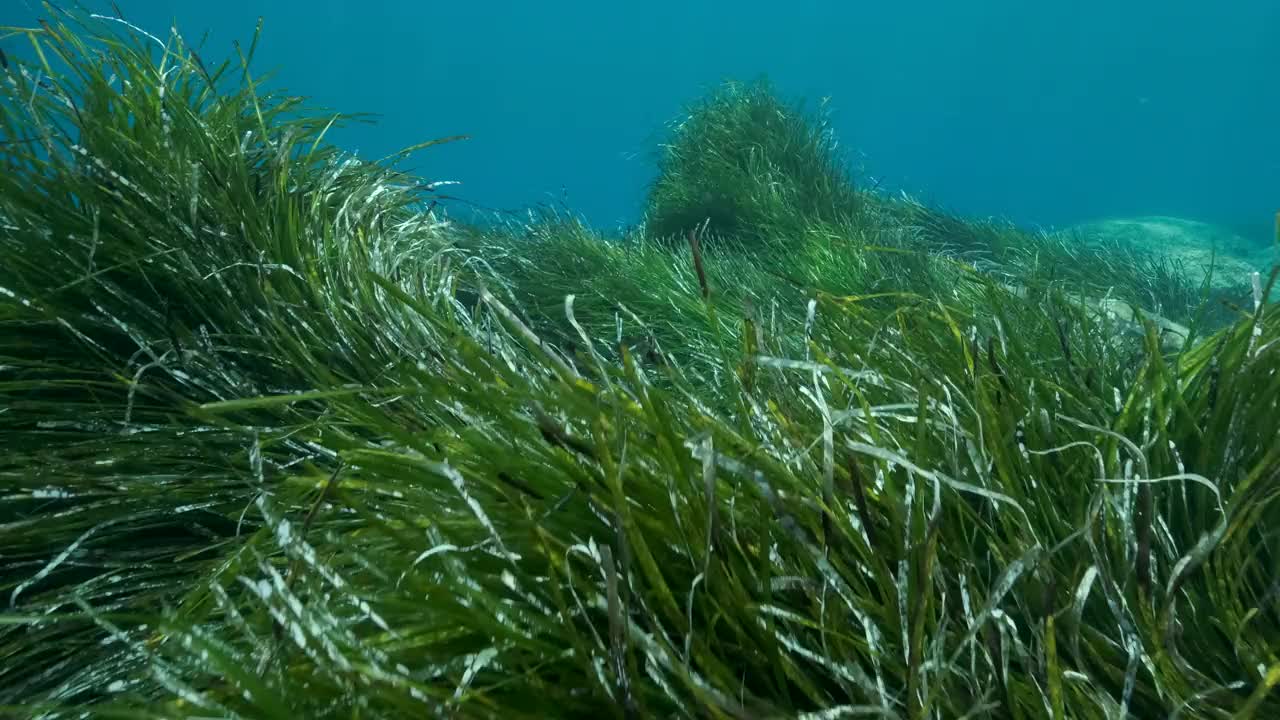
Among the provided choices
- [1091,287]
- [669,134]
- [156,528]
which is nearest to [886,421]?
[156,528]

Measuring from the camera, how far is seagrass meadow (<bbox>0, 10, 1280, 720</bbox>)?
81 cm

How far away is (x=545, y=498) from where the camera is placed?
0.94 m

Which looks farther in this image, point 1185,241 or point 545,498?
point 1185,241

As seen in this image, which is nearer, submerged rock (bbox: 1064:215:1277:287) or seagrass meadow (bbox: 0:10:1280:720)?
seagrass meadow (bbox: 0:10:1280:720)

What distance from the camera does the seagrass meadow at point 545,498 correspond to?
2.64ft

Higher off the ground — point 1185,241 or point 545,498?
point 1185,241

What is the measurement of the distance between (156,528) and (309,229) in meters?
0.75

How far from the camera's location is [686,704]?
2.64 ft

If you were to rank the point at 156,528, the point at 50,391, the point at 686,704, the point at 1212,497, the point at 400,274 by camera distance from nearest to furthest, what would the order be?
the point at 686,704 → the point at 1212,497 → the point at 156,528 → the point at 50,391 → the point at 400,274

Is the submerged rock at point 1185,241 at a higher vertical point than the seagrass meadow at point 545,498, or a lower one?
higher

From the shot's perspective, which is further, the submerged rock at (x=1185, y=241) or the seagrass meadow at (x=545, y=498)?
the submerged rock at (x=1185, y=241)

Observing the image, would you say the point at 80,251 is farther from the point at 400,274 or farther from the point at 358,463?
the point at 358,463

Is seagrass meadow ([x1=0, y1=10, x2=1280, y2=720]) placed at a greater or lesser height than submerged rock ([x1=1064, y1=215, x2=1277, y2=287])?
lesser

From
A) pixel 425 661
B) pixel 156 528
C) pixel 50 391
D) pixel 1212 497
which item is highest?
pixel 50 391
